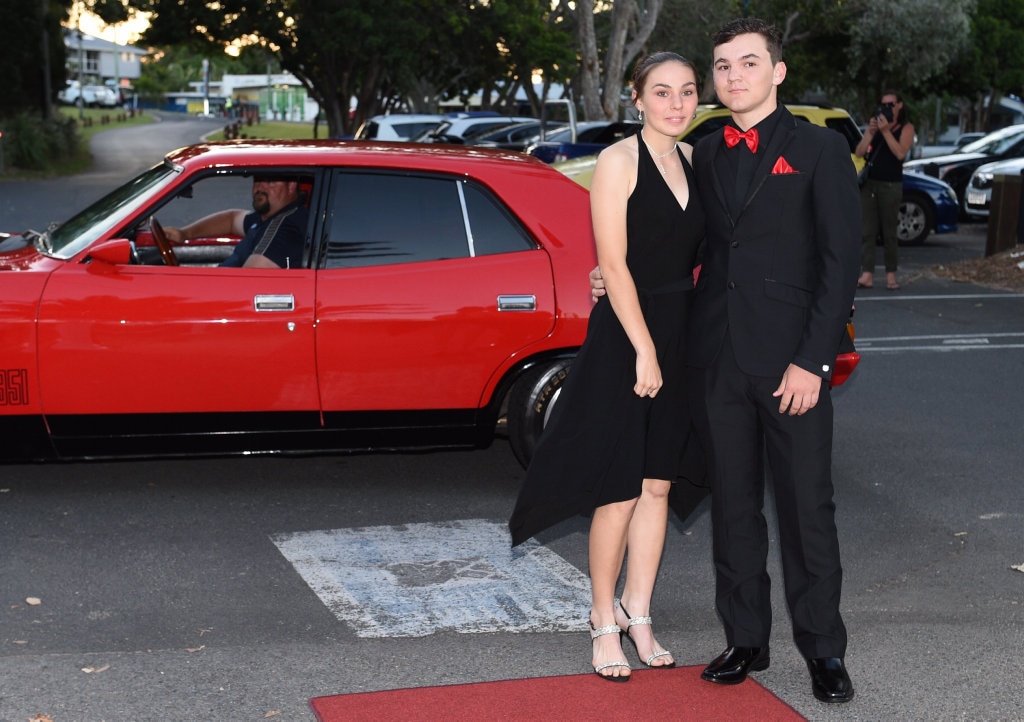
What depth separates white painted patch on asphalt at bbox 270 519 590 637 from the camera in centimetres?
503

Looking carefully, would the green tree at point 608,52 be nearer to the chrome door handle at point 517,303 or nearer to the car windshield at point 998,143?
the car windshield at point 998,143

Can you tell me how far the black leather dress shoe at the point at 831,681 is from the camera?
14.1 ft

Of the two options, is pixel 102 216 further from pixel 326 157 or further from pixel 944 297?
pixel 944 297

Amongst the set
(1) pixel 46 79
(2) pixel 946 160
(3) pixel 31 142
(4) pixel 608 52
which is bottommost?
(3) pixel 31 142

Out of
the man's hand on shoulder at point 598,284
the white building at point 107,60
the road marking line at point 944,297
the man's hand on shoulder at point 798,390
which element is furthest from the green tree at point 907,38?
the white building at point 107,60

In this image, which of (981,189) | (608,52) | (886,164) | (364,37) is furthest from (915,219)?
(364,37)

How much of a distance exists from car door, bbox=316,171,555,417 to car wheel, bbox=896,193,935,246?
13.1m

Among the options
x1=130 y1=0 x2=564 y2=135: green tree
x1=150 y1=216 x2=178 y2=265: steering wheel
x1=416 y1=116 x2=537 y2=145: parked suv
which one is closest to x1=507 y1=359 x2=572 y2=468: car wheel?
x1=150 y1=216 x2=178 y2=265: steering wheel

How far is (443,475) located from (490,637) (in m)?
2.27

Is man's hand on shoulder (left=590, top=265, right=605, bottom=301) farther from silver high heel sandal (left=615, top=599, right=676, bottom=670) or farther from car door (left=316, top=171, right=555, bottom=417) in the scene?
car door (left=316, top=171, right=555, bottom=417)

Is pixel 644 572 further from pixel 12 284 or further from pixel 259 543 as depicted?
pixel 12 284

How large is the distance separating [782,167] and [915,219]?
49.9 feet

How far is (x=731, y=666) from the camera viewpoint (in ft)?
14.5

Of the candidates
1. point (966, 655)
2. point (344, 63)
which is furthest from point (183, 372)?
point (344, 63)
